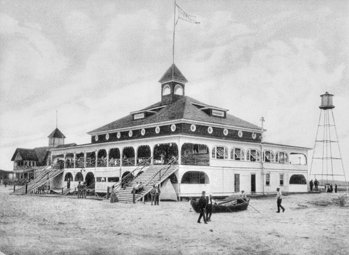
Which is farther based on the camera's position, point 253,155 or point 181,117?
point 253,155

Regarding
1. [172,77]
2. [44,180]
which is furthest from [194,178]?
[44,180]

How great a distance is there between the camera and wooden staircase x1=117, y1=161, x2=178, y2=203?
104 ft

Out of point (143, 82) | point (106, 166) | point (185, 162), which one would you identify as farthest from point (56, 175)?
point (143, 82)

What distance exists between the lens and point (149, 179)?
33.4 metres

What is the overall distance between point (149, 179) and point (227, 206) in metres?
10.5

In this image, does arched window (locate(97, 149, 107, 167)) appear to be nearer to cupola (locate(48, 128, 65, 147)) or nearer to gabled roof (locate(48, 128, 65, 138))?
cupola (locate(48, 128, 65, 147))

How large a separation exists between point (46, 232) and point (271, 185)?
3092cm

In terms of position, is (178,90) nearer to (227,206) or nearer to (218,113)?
(218,113)

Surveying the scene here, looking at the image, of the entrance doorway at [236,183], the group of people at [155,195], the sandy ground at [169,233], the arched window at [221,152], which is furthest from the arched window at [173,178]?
the sandy ground at [169,233]

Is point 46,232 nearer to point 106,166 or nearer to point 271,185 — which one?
point 106,166

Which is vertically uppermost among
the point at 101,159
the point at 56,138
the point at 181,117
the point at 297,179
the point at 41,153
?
the point at 56,138

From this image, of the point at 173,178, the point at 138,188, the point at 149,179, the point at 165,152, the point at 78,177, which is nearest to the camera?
the point at 138,188

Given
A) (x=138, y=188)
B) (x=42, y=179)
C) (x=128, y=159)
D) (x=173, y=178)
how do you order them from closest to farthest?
(x=138, y=188), (x=173, y=178), (x=128, y=159), (x=42, y=179)

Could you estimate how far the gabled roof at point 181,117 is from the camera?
124 feet
